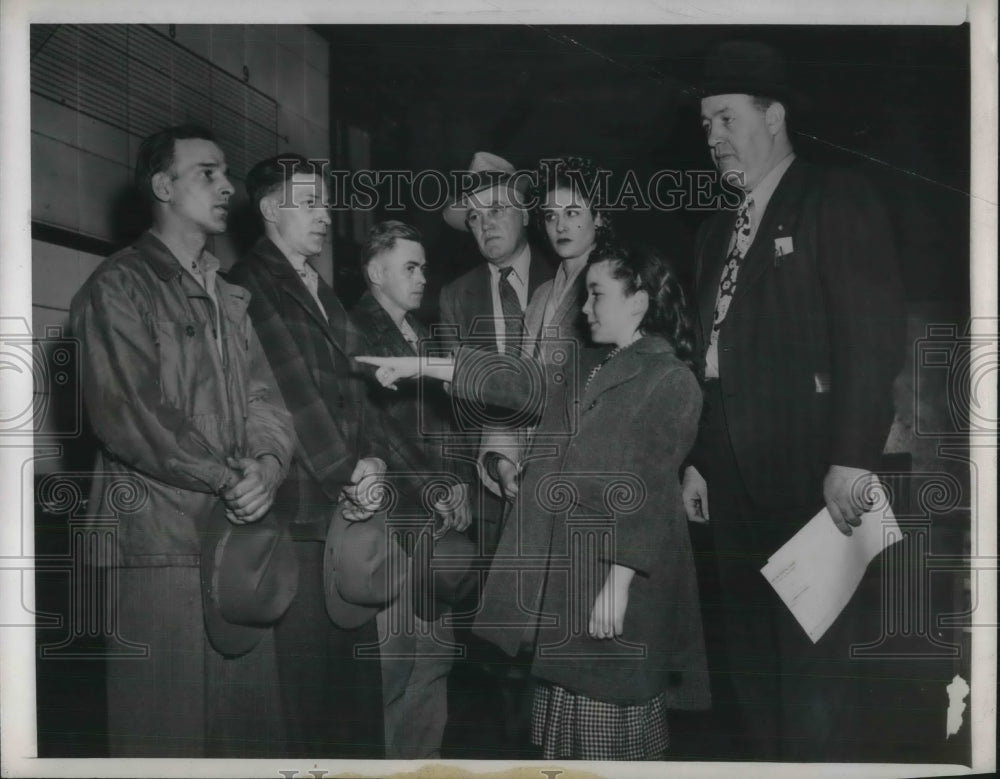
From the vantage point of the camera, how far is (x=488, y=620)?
4.97 m

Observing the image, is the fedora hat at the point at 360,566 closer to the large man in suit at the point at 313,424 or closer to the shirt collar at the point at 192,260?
the large man in suit at the point at 313,424

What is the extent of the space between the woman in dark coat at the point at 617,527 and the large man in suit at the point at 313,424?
26 cm

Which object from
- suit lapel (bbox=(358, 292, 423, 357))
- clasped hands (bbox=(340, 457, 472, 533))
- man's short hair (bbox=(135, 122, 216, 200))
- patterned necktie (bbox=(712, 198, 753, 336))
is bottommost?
clasped hands (bbox=(340, 457, 472, 533))

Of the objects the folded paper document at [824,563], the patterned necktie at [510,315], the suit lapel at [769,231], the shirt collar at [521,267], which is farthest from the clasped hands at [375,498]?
the suit lapel at [769,231]

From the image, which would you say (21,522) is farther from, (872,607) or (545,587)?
(872,607)

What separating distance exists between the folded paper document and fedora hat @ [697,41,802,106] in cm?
177

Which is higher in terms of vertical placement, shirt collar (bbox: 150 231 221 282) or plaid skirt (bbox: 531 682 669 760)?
shirt collar (bbox: 150 231 221 282)

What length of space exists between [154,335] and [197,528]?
0.83 metres

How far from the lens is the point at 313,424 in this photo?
16.3ft

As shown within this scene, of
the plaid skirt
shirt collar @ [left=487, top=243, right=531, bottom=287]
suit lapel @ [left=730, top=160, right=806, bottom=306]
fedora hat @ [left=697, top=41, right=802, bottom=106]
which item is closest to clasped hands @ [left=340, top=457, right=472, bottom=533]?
the plaid skirt

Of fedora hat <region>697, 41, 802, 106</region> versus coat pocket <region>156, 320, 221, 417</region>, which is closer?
coat pocket <region>156, 320, 221, 417</region>

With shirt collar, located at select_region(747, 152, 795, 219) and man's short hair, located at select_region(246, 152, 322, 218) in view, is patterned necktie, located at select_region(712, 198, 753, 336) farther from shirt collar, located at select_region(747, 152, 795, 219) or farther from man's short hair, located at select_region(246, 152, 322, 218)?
man's short hair, located at select_region(246, 152, 322, 218)

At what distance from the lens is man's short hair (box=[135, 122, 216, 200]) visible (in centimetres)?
496

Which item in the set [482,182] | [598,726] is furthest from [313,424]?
[598,726]
